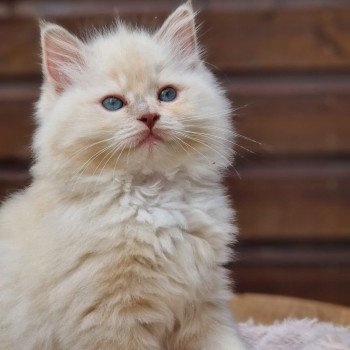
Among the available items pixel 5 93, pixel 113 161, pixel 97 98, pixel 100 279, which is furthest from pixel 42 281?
pixel 5 93

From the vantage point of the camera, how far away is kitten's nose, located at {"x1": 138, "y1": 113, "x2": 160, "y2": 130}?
1202mm

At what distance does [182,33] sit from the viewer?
1.41 meters

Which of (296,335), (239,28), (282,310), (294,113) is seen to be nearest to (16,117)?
(239,28)

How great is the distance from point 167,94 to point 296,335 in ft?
2.47

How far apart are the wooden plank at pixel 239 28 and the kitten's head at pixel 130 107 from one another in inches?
33.0

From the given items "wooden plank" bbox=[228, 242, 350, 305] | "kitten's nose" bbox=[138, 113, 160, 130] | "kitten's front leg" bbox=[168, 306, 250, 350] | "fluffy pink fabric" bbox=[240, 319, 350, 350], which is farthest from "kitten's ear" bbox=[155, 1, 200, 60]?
"wooden plank" bbox=[228, 242, 350, 305]

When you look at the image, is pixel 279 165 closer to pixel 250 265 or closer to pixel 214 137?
pixel 250 265

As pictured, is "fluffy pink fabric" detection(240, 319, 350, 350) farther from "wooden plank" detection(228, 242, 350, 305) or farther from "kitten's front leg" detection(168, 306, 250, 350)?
"wooden plank" detection(228, 242, 350, 305)

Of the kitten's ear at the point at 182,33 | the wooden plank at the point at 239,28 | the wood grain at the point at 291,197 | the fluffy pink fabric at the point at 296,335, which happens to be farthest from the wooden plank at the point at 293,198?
the kitten's ear at the point at 182,33

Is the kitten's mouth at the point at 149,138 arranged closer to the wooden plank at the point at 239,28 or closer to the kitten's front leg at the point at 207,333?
the kitten's front leg at the point at 207,333

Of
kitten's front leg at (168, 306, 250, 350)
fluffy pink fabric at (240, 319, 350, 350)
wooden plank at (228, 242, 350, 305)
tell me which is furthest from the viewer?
wooden plank at (228, 242, 350, 305)

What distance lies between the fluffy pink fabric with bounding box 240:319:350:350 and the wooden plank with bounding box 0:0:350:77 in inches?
36.4

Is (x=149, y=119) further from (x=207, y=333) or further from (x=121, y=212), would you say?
(x=207, y=333)

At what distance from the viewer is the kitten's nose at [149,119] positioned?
120cm
